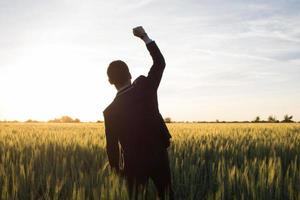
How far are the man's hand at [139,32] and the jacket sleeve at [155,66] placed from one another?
10 cm

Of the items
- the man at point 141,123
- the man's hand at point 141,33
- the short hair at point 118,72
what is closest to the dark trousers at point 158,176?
the man at point 141,123

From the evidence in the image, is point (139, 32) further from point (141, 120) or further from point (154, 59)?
point (141, 120)

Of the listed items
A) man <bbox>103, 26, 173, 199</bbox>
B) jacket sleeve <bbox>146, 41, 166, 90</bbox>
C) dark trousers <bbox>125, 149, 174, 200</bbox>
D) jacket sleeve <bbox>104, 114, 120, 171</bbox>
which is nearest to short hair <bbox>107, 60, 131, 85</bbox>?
man <bbox>103, 26, 173, 199</bbox>

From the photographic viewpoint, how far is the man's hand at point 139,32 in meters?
3.91

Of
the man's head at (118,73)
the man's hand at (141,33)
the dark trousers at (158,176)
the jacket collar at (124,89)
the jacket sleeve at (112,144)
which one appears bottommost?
the dark trousers at (158,176)

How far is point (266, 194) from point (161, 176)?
3.13 feet

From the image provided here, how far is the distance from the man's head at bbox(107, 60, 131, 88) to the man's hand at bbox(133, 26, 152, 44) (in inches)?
11.0

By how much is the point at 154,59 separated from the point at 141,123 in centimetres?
58

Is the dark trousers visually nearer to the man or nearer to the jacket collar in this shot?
the man

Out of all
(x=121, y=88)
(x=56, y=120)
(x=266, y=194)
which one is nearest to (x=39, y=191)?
(x=121, y=88)

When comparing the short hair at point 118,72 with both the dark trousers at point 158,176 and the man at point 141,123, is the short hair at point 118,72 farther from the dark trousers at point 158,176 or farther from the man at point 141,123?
the dark trousers at point 158,176

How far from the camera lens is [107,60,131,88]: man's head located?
391 cm

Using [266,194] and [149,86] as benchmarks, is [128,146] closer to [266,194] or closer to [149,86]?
[149,86]

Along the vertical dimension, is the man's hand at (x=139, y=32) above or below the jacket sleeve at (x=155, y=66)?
above
